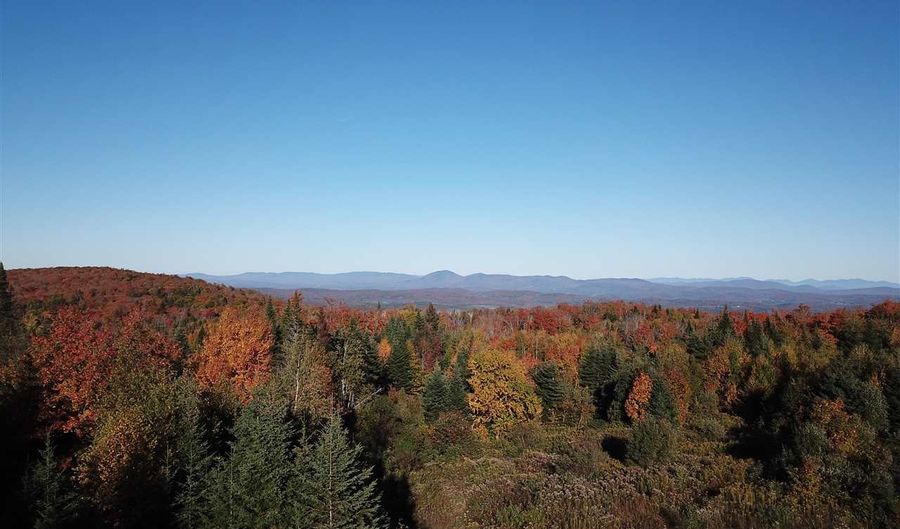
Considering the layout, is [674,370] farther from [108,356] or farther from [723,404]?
[108,356]

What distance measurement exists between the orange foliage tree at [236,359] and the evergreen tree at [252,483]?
19.9 metres

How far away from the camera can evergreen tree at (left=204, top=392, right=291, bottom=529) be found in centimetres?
1692

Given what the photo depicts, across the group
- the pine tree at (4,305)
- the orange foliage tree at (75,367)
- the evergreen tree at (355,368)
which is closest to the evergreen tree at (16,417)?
the orange foliage tree at (75,367)

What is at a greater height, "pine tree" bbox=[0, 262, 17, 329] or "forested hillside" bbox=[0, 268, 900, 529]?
"pine tree" bbox=[0, 262, 17, 329]

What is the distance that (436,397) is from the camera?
4841cm

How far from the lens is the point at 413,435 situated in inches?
1612

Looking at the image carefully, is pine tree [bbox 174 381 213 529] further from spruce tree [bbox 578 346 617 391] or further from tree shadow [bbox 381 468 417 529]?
spruce tree [bbox 578 346 617 391]

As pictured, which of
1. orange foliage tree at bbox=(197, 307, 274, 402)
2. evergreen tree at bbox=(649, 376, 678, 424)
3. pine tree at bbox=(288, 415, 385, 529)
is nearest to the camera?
pine tree at bbox=(288, 415, 385, 529)

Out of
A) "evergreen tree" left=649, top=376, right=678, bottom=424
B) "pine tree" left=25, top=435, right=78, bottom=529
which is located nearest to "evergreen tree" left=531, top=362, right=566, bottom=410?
"evergreen tree" left=649, top=376, right=678, bottom=424

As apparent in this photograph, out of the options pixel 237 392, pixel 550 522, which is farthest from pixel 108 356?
pixel 550 522

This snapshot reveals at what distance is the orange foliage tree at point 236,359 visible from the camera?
38.6 meters

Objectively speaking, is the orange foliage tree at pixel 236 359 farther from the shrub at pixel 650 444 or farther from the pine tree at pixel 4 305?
the shrub at pixel 650 444

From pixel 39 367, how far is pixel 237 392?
45.0 feet

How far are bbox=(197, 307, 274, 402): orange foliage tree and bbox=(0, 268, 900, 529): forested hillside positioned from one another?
166 millimetres
